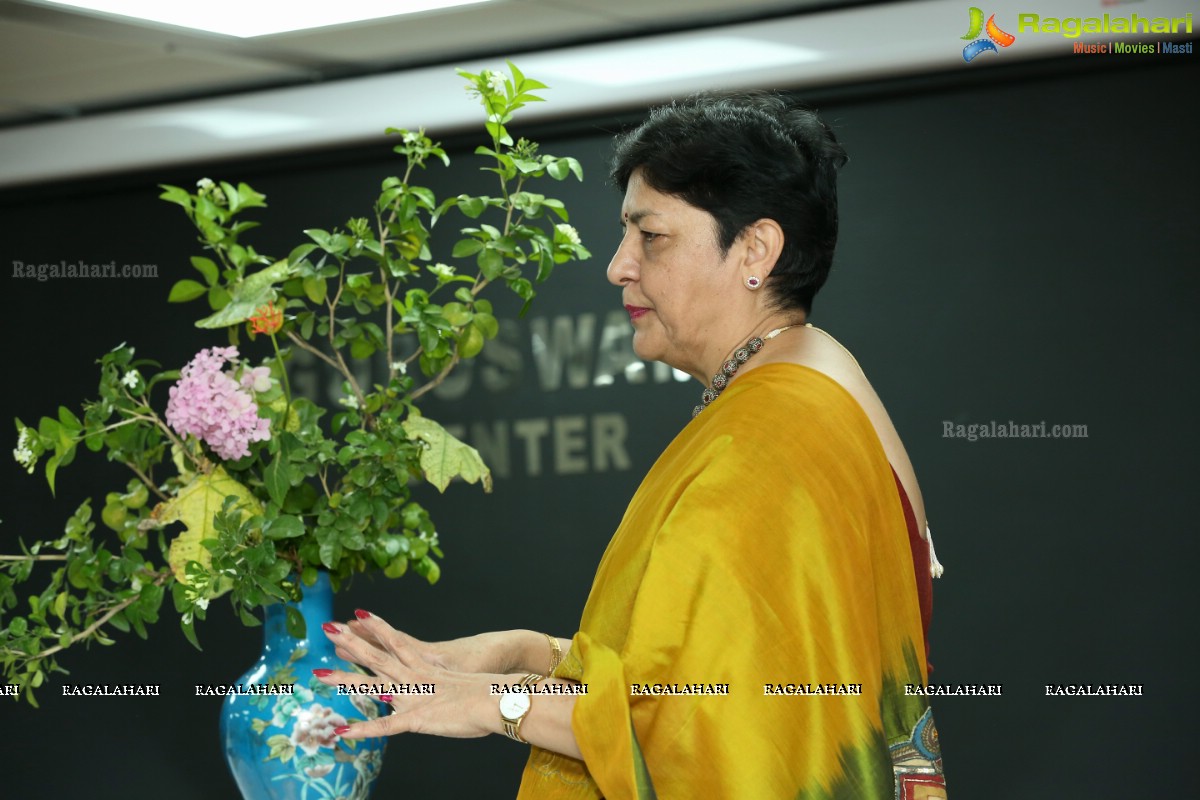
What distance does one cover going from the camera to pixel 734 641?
3.76ft

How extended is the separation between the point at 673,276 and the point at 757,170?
149 millimetres

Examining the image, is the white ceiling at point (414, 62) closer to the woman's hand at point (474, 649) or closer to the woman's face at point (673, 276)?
the woman's face at point (673, 276)

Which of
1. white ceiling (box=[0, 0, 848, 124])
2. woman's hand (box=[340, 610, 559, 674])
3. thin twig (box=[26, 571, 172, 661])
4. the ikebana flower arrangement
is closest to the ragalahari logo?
white ceiling (box=[0, 0, 848, 124])

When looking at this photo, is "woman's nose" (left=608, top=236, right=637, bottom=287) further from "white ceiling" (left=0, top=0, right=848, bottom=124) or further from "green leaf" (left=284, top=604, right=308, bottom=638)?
"white ceiling" (left=0, top=0, right=848, bottom=124)

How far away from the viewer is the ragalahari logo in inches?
103

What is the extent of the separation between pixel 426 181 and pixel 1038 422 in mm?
1675

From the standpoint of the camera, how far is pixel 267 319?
1.67 meters

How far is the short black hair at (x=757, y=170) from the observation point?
1.36m

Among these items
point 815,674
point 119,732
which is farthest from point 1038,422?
point 119,732

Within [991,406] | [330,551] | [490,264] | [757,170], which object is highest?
[757,170]

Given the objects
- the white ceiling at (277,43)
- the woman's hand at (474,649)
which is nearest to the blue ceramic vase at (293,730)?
the woman's hand at (474,649)

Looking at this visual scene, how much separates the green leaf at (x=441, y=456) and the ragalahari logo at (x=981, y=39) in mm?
1588

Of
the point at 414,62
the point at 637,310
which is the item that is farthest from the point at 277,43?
the point at 637,310

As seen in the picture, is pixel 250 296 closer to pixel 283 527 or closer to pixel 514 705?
pixel 283 527
